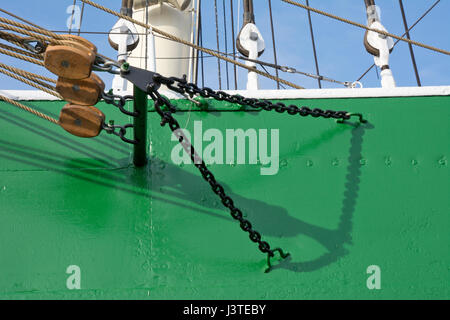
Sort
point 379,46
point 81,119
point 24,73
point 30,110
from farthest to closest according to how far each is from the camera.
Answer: point 379,46 < point 30,110 < point 24,73 < point 81,119

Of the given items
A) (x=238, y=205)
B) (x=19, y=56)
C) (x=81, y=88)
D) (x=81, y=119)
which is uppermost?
(x=19, y=56)

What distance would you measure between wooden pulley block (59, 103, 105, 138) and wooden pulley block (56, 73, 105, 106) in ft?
0.38

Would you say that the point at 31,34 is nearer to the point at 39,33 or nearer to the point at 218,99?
the point at 39,33

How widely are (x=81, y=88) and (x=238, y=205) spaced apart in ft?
4.35

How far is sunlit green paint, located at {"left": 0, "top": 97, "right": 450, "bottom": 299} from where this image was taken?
304 cm

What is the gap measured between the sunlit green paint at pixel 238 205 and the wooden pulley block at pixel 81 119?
63 cm

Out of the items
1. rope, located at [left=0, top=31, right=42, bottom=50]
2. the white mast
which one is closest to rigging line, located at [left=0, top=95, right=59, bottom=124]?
rope, located at [left=0, top=31, right=42, bottom=50]

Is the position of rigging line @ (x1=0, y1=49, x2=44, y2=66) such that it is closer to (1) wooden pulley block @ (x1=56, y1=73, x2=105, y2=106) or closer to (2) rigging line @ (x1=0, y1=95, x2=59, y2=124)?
(1) wooden pulley block @ (x1=56, y1=73, x2=105, y2=106)

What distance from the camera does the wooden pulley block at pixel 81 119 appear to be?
273 centimetres

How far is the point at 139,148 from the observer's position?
125 inches

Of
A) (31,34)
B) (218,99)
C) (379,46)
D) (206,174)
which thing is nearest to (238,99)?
(218,99)

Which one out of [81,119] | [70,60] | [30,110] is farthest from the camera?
[30,110]

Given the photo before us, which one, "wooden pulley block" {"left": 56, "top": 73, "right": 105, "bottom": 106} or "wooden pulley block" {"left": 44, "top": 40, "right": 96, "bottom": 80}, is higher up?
"wooden pulley block" {"left": 44, "top": 40, "right": 96, "bottom": 80}

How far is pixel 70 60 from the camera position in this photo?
2422mm
